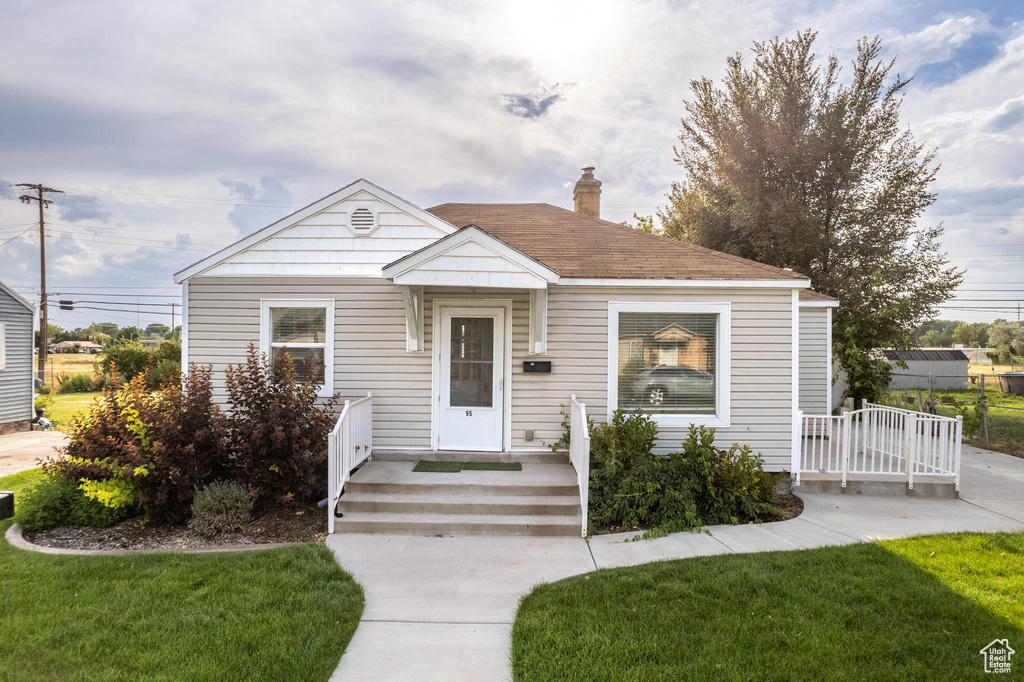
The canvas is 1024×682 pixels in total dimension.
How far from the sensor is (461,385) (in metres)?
7.09

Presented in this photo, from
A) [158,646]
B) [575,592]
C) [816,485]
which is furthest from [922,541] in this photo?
[158,646]

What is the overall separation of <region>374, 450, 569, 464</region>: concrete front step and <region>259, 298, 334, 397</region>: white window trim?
1216mm

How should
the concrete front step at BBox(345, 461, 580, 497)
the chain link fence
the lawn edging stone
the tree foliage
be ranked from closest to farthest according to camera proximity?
the lawn edging stone < the concrete front step at BBox(345, 461, 580, 497) < the chain link fence < the tree foliage

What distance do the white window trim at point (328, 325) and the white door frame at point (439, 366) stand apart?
143 centimetres

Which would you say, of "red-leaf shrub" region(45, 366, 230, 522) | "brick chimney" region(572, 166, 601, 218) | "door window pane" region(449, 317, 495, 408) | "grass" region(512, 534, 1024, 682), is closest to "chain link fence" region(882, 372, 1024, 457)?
"grass" region(512, 534, 1024, 682)

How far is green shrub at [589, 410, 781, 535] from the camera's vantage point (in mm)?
5598

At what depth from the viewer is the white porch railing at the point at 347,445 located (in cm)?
530

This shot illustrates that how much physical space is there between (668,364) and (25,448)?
13.5 m

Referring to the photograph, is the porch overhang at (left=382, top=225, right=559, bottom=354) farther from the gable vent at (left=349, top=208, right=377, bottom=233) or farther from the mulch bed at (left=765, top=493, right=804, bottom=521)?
the mulch bed at (left=765, top=493, right=804, bottom=521)

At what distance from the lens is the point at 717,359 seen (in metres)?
7.02

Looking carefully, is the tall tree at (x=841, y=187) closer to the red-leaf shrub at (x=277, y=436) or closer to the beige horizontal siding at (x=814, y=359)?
the beige horizontal siding at (x=814, y=359)

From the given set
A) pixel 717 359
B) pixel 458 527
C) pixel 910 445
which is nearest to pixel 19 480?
pixel 458 527

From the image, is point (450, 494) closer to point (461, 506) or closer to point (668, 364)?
point (461, 506)

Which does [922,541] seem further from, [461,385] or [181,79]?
[181,79]
